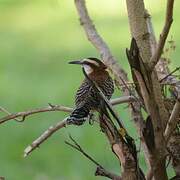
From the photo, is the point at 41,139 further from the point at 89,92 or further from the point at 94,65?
the point at 94,65

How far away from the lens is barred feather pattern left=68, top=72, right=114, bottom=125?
1670mm

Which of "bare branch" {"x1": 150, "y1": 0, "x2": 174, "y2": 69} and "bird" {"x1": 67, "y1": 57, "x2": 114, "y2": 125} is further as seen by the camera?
"bird" {"x1": 67, "y1": 57, "x2": 114, "y2": 125}

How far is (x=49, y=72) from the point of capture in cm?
486

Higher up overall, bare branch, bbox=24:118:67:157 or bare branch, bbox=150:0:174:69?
bare branch, bbox=150:0:174:69

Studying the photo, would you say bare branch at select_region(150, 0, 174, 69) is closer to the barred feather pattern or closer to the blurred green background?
the barred feather pattern

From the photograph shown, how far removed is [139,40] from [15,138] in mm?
2563

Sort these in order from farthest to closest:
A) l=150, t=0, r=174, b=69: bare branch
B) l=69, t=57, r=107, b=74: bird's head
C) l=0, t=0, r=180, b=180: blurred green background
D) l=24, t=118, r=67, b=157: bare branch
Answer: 1. l=0, t=0, r=180, b=180: blurred green background
2. l=69, t=57, r=107, b=74: bird's head
3. l=24, t=118, r=67, b=157: bare branch
4. l=150, t=0, r=174, b=69: bare branch

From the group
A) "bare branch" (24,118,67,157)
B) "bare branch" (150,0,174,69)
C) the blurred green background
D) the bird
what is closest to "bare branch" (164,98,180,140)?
"bare branch" (150,0,174,69)

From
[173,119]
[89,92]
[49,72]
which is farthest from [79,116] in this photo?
[49,72]

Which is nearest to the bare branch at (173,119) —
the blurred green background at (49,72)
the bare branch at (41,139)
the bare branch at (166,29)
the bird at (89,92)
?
the bare branch at (166,29)

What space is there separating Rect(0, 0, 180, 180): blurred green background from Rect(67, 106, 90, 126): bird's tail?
0.45 metres

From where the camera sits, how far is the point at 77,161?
3609 mm

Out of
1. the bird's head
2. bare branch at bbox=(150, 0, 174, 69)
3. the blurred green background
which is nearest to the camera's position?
bare branch at bbox=(150, 0, 174, 69)

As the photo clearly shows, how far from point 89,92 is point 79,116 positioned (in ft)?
0.22
